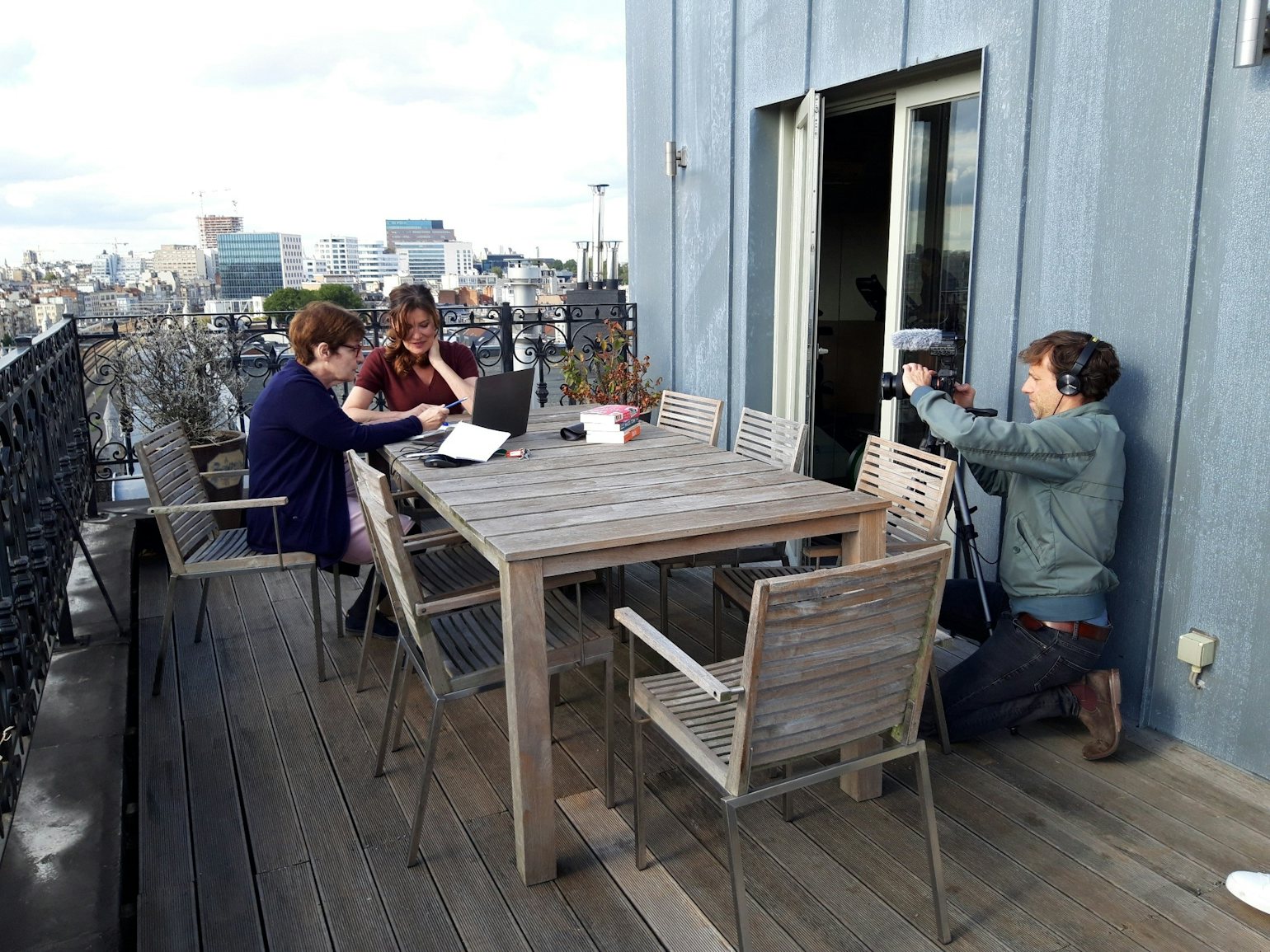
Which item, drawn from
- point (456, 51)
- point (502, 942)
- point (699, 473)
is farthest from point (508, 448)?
point (456, 51)

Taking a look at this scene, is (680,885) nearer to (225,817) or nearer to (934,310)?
(225,817)

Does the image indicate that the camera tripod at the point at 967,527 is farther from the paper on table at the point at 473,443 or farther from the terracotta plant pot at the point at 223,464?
the terracotta plant pot at the point at 223,464

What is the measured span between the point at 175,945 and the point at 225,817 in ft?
1.65

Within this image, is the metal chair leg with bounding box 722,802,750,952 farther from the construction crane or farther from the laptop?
the construction crane

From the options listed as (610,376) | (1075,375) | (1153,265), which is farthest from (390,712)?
(610,376)

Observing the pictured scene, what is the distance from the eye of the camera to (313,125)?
3183 cm

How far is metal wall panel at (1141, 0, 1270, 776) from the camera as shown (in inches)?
93.5

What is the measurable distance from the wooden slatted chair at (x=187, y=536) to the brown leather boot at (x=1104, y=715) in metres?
2.47

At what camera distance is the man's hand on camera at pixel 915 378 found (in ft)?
9.09

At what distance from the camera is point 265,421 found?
3.21m

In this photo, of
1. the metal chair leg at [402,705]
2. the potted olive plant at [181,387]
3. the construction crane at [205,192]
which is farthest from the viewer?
the construction crane at [205,192]

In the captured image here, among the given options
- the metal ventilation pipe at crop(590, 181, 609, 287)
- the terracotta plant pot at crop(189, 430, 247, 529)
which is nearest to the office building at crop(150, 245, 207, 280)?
the metal ventilation pipe at crop(590, 181, 609, 287)

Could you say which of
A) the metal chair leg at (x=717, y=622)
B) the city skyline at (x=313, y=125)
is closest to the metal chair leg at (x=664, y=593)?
the metal chair leg at (x=717, y=622)

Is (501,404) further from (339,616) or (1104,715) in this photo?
(1104,715)
